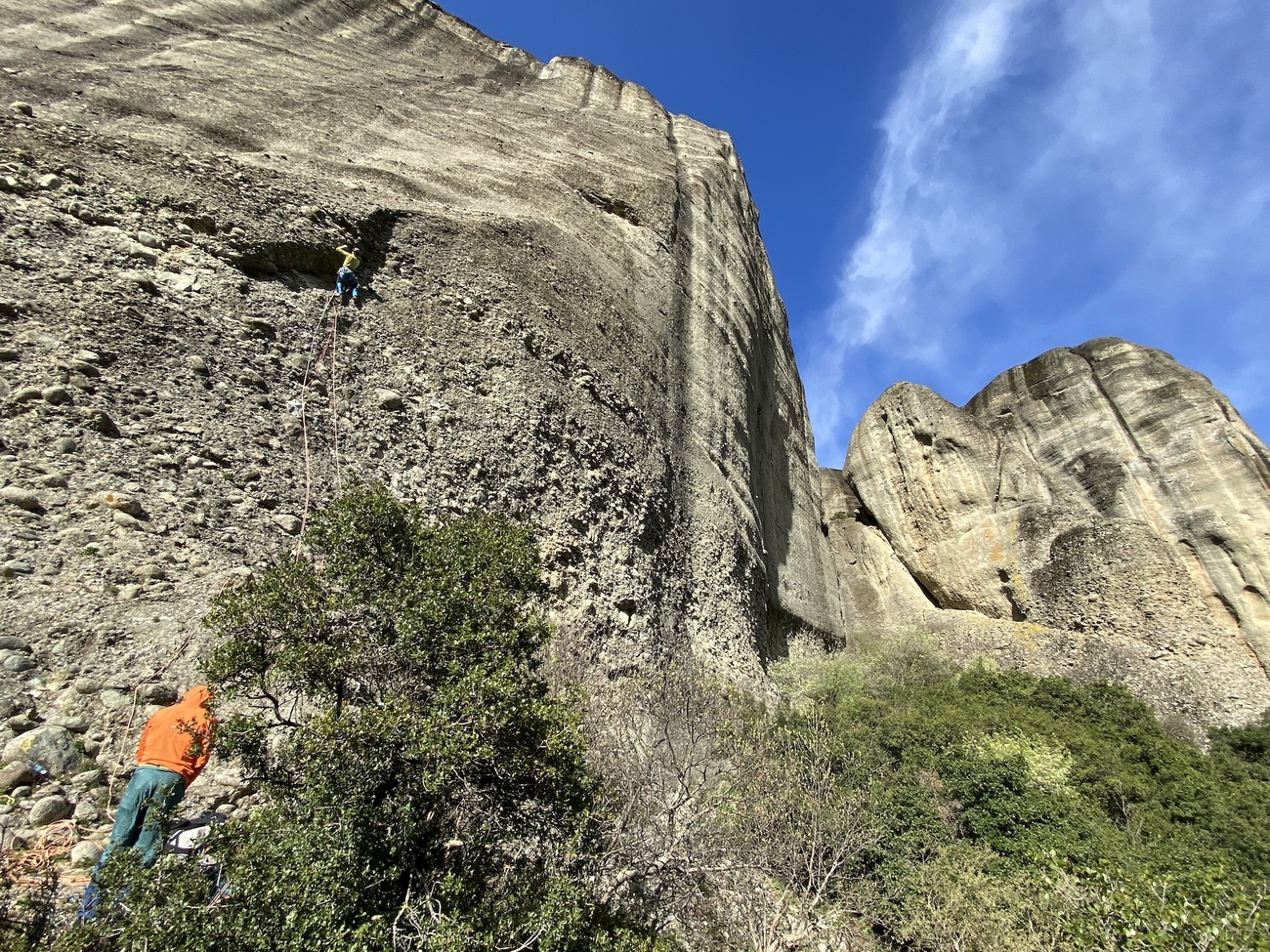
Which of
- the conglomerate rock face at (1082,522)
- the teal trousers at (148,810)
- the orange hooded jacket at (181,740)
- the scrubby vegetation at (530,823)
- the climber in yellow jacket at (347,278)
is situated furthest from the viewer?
the conglomerate rock face at (1082,522)

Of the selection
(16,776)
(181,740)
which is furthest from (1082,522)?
(16,776)

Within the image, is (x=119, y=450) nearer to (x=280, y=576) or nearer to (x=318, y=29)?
(x=280, y=576)

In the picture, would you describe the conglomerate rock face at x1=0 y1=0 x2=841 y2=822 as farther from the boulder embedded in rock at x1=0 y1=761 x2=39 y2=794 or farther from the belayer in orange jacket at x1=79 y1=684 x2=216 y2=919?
the belayer in orange jacket at x1=79 y1=684 x2=216 y2=919

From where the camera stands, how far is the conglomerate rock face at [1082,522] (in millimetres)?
16922

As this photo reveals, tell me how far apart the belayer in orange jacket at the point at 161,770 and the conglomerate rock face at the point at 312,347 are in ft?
4.46

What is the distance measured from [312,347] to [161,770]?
600 centimetres

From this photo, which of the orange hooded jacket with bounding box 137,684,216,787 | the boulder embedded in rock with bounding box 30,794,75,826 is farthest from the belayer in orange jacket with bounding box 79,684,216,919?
the boulder embedded in rock with bounding box 30,794,75,826

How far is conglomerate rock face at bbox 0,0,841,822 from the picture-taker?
19.5 feet

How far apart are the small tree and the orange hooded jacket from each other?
0.13m

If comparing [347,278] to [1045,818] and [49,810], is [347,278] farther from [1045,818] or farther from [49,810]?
[1045,818]

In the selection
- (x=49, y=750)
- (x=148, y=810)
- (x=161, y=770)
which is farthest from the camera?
(x=49, y=750)

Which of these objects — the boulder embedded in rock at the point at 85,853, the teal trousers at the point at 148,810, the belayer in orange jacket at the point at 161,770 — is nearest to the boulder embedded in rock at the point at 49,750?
the boulder embedded in rock at the point at 85,853

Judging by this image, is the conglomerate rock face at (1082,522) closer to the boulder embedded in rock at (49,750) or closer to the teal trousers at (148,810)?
the teal trousers at (148,810)

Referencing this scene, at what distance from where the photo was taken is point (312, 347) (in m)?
8.48
